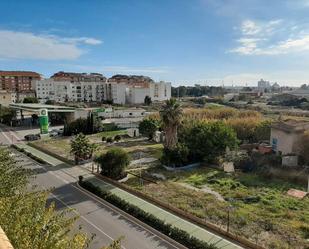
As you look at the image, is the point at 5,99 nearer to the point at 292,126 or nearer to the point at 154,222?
the point at 292,126

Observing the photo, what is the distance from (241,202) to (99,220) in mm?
11492

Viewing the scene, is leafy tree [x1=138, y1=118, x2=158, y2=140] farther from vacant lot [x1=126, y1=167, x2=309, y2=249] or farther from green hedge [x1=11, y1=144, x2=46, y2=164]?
green hedge [x1=11, y1=144, x2=46, y2=164]

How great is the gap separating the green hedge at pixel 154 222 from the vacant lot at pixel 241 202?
9.23 ft

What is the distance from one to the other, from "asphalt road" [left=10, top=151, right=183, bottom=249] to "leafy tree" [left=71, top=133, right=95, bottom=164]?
6.39 metres

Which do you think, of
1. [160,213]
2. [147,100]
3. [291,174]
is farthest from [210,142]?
[147,100]

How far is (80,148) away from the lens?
38969mm

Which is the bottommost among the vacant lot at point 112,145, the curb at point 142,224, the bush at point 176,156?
the curb at point 142,224

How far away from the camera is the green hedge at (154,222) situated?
62.1 ft

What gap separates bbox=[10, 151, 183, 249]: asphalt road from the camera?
19.9m

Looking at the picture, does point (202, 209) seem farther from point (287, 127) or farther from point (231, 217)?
point (287, 127)

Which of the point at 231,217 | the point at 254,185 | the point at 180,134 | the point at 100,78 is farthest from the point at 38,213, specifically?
the point at 100,78

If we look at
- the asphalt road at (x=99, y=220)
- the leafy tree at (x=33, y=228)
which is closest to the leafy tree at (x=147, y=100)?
the asphalt road at (x=99, y=220)

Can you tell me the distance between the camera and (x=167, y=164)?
36.9m

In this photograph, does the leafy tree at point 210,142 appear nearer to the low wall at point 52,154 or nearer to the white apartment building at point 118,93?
the low wall at point 52,154
